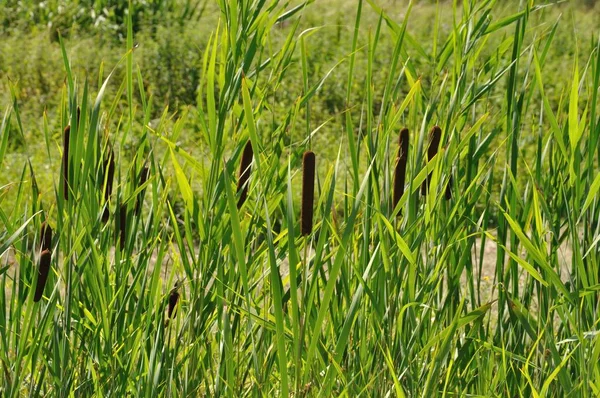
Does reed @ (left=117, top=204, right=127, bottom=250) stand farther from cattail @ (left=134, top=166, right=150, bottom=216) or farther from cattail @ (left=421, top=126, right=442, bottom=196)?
cattail @ (left=421, top=126, right=442, bottom=196)

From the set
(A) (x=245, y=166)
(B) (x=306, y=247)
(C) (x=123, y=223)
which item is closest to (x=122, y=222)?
(C) (x=123, y=223)

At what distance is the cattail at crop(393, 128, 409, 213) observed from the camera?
143cm

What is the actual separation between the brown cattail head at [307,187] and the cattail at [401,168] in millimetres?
200

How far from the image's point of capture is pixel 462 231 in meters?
1.67

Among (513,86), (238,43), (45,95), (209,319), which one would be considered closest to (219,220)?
(209,319)

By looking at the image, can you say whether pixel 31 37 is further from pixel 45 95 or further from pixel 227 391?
pixel 227 391

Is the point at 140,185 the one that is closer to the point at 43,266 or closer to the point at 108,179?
the point at 108,179

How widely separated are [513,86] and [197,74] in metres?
5.86

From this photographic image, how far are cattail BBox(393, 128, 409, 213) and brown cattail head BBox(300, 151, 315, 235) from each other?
0.20m

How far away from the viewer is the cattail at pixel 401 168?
1.43 m

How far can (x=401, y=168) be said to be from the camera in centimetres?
143

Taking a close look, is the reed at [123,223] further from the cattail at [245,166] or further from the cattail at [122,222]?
the cattail at [245,166]

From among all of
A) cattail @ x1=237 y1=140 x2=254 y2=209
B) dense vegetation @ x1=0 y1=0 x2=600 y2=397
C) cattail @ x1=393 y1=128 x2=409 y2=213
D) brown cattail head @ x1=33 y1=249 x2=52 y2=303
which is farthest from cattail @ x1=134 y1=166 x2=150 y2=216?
cattail @ x1=393 y1=128 x2=409 y2=213

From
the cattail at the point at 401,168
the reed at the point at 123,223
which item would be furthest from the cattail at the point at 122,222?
the cattail at the point at 401,168
